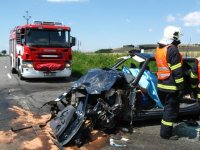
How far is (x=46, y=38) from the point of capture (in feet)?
52.8

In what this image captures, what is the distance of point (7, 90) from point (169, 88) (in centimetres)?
811

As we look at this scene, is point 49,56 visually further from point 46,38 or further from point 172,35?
point 172,35

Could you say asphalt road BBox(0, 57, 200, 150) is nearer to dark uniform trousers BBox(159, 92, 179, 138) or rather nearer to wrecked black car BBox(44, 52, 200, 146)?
dark uniform trousers BBox(159, 92, 179, 138)

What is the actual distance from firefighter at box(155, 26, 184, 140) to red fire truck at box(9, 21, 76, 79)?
989cm

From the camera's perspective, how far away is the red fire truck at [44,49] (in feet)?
52.2

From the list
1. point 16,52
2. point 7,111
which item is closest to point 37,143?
point 7,111

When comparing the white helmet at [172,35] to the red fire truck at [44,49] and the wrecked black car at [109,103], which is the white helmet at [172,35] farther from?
the red fire truck at [44,49]

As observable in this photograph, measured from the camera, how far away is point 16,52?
18406mm

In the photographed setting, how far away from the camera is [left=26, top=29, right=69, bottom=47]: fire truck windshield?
15.9 meters

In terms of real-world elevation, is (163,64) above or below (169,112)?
above

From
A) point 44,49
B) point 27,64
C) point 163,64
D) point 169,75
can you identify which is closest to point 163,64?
point 163,64

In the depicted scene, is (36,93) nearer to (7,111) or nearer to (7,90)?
(7,90)

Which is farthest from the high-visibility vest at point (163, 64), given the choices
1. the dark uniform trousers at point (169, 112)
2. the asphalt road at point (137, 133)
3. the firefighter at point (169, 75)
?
the asphalt road at point (137, 133)

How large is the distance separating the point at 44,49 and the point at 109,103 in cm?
935
